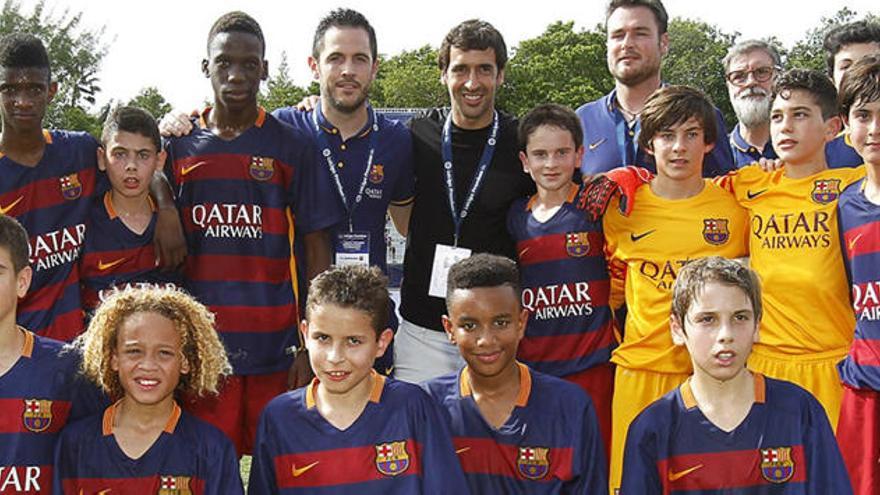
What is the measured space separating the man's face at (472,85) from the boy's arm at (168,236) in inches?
61.3

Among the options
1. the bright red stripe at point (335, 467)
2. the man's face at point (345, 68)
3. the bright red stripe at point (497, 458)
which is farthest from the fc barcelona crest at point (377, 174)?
the bright red stripe at point (335, 467)

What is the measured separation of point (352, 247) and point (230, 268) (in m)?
0.66

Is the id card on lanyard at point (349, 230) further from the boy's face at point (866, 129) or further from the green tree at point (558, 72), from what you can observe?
the green tree at point (558, 72)

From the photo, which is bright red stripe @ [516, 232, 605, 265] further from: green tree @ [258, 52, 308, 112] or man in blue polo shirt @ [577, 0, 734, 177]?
green tree @ [258, 52, 308, 112]

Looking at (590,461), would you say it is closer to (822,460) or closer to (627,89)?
(822,460)

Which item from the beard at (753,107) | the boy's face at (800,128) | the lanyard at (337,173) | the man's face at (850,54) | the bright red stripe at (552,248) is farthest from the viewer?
the beard at (753,107)

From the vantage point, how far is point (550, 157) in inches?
186

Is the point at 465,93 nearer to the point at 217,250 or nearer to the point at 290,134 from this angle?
the point at 290,134

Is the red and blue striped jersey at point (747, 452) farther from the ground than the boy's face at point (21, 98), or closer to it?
closer to it

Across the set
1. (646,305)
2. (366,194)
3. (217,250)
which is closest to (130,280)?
(217,250)

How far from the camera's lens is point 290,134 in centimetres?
484

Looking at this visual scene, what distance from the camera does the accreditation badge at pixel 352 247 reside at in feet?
16.3

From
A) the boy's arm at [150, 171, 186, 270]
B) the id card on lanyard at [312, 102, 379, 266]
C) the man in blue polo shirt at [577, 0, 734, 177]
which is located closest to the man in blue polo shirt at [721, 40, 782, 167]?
the man in blue polo shirt at [577, 0, 734, 177]

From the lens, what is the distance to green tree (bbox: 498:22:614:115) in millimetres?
38188
